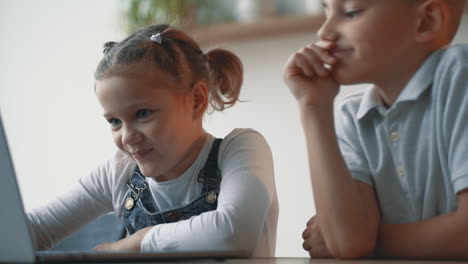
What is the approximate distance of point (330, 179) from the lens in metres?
0.81

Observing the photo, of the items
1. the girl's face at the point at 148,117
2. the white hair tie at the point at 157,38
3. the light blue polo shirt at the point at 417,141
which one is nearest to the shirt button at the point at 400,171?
the light blue polo shirt at the point at 417,141

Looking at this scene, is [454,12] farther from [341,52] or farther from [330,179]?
[330,179]

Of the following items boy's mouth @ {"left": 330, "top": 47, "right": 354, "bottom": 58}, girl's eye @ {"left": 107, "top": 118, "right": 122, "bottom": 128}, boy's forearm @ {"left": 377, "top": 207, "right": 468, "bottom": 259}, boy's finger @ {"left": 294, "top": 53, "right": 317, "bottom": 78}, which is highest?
boy's mouth @ {"left": 330, "top": 47, "right": 354, "bottom": 58}

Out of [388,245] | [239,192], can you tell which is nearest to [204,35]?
[239,192]

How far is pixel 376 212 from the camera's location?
853 millimetres

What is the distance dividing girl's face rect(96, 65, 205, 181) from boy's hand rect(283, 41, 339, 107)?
0.84 feet

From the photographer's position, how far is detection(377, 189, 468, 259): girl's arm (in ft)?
2.44

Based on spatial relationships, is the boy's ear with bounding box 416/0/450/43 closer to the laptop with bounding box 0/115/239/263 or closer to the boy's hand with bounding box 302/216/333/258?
the boy's hand with bounding box 302/216/333/258

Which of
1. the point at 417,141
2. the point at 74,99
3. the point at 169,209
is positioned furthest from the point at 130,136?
the point at 74,99

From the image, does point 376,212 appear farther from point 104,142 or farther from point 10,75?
point 10,75

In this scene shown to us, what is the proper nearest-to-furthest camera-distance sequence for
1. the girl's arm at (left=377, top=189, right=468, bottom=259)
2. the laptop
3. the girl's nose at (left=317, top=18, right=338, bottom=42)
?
the laptop < the girl's arm at (left=377, top=189, right=468, bottom=259) < the girl's nose at (left=317, top=18, right=338, bottom=42)

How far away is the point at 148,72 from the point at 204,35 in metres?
1.19

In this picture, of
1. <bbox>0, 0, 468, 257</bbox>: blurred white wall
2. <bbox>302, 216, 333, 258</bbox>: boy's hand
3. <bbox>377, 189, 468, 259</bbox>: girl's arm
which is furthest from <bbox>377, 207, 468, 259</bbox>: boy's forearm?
<bbox>0, 0, 468, 257</bbox>: blurred white wall

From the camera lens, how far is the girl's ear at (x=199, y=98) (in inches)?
43.3
